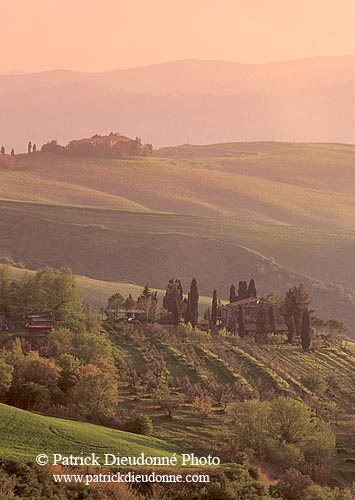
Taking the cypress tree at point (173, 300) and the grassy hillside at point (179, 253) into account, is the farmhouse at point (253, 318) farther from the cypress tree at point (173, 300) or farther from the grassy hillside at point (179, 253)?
the grassy hillside at point (179, 253)

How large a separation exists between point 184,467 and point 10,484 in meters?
9.55

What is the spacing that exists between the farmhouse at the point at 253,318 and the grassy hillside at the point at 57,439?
3827 cm

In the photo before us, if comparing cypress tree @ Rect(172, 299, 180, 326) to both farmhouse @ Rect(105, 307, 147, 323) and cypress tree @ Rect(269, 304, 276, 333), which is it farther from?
cypress tree @ Rect(269, 304, 276, 333)

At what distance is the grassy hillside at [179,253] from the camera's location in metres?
167

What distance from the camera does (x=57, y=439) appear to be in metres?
49.0

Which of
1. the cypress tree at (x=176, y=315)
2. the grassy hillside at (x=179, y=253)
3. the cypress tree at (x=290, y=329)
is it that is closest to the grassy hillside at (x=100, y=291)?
the cypress tree at (x=176, y=315)

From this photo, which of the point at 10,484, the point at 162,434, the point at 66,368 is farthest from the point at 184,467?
the point at 66,368

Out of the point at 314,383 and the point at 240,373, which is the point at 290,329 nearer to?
the point at 314,383

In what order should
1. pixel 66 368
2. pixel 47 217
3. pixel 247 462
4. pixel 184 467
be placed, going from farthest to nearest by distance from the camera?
pixel 47 217 < pixel 66 368 < pixel 247 462 < pixel 184 467

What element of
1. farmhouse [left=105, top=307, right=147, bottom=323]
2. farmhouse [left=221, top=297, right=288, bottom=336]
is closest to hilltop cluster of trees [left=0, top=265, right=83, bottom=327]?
farmhouse [left=105, top=307, right=147, bottom=323]

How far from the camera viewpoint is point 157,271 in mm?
171250

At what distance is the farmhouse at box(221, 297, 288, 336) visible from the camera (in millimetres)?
91625

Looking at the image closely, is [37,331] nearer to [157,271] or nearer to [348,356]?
[348,356]

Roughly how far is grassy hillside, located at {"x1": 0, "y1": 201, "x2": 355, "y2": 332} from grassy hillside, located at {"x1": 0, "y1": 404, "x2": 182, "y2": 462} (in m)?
105
